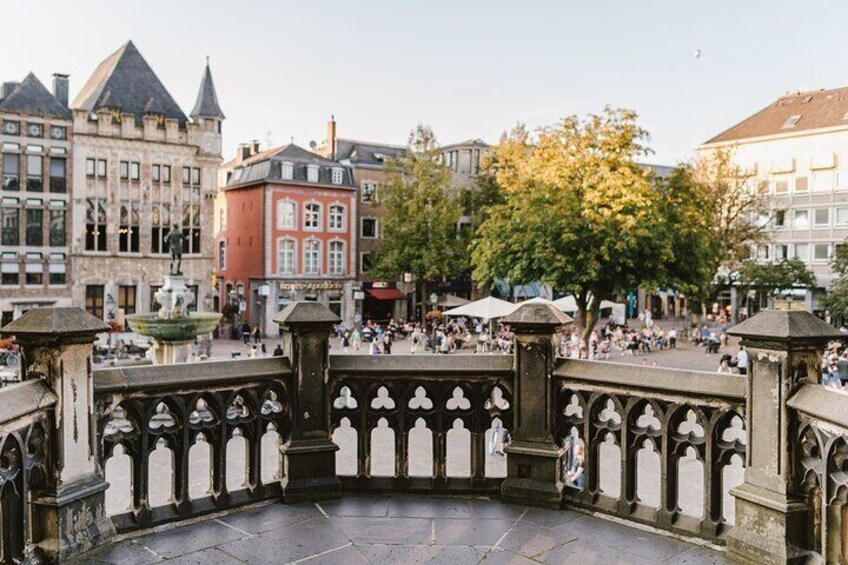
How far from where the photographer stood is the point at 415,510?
5121mm

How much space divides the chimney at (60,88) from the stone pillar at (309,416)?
41.1 m

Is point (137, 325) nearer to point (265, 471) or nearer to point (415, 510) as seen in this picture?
point (265, 471)

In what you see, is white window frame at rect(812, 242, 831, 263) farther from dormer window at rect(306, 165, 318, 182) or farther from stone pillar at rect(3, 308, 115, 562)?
stone pillar at rect(3, 308, 115, 562)

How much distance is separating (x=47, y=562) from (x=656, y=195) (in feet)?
92.1

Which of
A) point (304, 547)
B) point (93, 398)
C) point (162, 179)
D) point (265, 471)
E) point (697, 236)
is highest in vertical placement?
point (162, 179)

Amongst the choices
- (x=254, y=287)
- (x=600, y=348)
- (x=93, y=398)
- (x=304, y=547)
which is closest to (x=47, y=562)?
(x=93, y=398)

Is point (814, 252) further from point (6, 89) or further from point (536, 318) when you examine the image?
point (536, 318)

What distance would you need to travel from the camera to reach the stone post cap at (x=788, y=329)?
13.1 feet

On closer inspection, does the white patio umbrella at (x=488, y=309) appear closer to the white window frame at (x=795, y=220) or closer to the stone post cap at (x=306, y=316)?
the stone post cap at (x=306, y=316)

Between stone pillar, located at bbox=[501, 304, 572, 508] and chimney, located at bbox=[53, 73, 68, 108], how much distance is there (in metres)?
41.9

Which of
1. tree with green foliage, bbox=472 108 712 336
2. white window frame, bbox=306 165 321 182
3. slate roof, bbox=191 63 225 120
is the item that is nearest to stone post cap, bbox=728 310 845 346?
tree with green foliage, bbox=472 108 712 336

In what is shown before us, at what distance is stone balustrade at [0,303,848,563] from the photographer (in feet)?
13.1

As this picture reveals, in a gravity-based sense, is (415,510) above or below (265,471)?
above

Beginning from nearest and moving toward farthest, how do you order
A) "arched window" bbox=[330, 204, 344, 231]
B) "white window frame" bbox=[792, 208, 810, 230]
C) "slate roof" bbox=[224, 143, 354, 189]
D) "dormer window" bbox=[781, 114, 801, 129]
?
"slate roof" bbox=[224, 143, 354, 189]
"arched window" bbox=[330, 204, 344, 231]
"white window frame" bbox=[792, 208, 810, 230]
"dormer window" bbox=[781, 114, 801, 129]
